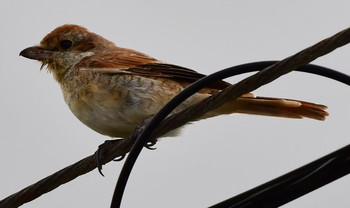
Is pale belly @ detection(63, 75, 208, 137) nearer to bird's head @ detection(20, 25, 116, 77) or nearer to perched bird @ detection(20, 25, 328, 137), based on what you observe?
perched bird @ detection(20, 25, 328, 137)

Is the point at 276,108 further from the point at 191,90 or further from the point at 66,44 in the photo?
the point at 66,44

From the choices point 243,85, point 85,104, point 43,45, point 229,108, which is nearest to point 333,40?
point 243,85

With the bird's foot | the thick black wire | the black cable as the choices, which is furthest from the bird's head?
the black cable

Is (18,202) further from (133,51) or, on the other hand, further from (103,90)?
(133,51)

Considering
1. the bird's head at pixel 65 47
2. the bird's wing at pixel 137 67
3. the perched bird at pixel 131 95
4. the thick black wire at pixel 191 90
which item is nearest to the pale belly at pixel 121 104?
the perched bird at pixel 131 95

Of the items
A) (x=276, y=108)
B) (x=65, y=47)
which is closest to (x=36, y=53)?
(x=65, y=47)

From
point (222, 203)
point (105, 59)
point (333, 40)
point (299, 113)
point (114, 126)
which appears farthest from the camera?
point (105, 59)
